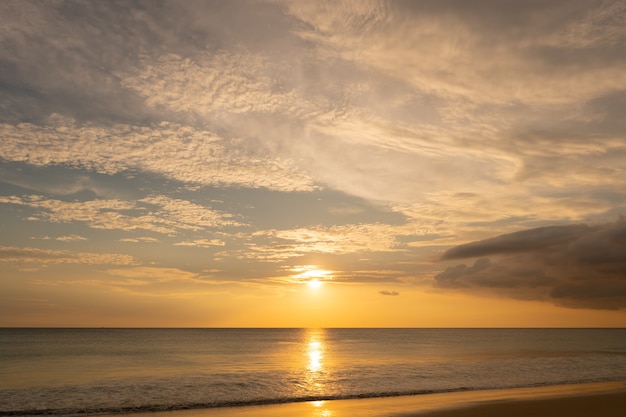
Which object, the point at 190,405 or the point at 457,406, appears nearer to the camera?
the point at 457,406

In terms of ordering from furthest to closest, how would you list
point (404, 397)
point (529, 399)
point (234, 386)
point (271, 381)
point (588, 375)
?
point (588, 375), point (271, 381), point (234, 386), point (404, 397), point (529, 399)

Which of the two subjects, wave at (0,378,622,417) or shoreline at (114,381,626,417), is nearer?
shoreline at (114,381,626,417)

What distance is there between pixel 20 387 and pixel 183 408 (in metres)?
21.1

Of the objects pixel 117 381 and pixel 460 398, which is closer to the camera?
pixel 460 398

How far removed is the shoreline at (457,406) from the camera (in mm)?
26688

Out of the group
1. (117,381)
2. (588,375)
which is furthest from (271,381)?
(588,375)

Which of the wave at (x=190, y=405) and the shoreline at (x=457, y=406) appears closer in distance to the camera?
the shoreline at (x=457, y=406)

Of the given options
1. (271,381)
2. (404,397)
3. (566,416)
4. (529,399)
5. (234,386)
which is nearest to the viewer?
(566,416)

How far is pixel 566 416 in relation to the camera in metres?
25.4

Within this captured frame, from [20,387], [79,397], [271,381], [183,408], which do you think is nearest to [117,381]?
[20,387]

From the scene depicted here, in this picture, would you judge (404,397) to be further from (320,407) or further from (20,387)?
(20,387)

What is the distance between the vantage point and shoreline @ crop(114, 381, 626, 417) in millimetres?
26688

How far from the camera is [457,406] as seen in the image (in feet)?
94.9

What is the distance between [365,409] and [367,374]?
22.0m
